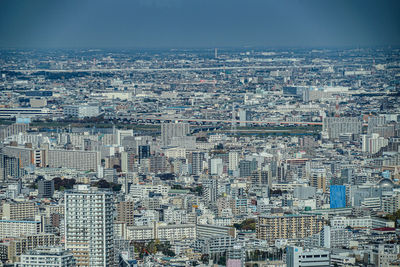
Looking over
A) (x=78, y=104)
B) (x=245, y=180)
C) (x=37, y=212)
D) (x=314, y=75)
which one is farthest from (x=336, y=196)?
(x=314, y=75)

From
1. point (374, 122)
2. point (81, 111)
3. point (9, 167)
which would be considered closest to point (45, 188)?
point (9, 167)

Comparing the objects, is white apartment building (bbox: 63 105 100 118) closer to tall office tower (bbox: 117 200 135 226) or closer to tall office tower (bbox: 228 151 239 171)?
tall office tower (bbox: 228 151 239 171)

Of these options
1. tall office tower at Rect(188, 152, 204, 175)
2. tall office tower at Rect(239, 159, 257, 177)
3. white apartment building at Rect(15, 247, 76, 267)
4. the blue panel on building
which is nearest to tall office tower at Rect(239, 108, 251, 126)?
tall office tower at Rect(188, 152, 204, 175)

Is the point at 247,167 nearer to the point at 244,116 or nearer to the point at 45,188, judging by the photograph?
the point at 45,188

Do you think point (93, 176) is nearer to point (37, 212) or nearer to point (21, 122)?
point (37, 212)

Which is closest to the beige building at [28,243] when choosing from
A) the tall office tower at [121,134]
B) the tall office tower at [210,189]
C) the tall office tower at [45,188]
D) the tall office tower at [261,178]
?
the tall office tower at [45,188]

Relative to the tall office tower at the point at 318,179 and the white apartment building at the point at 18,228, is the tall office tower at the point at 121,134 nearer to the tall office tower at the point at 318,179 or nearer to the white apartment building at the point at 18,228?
the tall office tower at the point at 318,179
